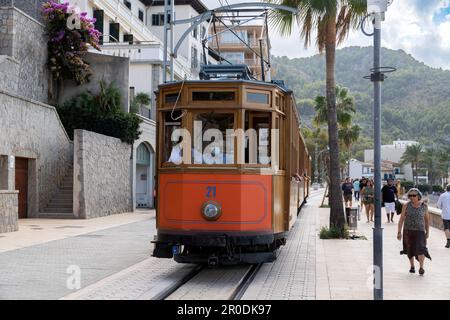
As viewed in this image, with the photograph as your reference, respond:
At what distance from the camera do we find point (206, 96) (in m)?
10.2

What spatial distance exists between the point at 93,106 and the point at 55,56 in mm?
2742

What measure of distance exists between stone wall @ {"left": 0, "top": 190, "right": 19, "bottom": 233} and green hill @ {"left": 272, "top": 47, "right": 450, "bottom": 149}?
370 ft

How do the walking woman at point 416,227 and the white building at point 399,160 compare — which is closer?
the walking woman at point 416,227

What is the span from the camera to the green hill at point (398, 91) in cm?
14112

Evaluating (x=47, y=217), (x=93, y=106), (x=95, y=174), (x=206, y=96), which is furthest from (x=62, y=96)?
(x=206, y=96)

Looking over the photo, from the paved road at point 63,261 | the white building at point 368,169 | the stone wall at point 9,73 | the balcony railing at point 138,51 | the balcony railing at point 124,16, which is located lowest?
the paved road at point 63,261

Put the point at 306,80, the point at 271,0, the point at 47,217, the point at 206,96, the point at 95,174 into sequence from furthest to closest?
the point at 306,80 < the point at 95,174 < the point at 47,217 < the point at 271,0 < the point at 206,96

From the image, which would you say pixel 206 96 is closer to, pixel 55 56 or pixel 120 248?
pixel 120 248

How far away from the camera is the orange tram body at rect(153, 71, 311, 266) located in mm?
9961

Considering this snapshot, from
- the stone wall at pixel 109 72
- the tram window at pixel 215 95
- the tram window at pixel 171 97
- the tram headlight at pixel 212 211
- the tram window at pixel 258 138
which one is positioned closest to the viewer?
the tram headlight at pixel 212 211

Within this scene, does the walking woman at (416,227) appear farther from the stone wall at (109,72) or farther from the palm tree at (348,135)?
the palm tree at (348,135)

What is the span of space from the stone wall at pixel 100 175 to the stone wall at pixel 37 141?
124 centimetres

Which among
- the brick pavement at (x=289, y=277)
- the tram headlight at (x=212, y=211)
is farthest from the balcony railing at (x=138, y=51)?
the tram headlight at (x=212, y=211)

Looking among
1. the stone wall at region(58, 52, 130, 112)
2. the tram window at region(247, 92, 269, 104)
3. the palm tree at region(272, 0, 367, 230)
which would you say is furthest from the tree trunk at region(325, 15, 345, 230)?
the stone wall at region(58, 52, 130, 112)
